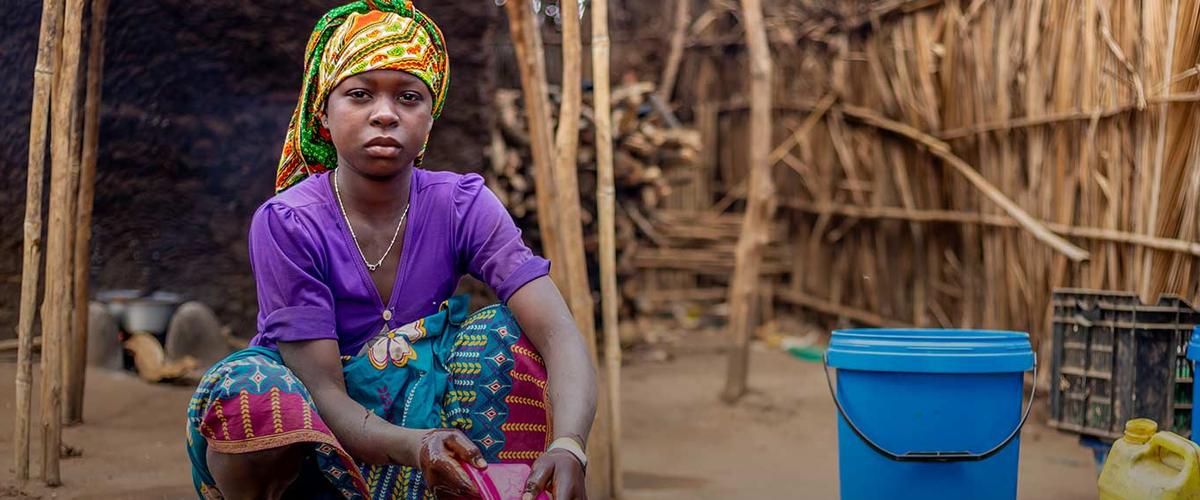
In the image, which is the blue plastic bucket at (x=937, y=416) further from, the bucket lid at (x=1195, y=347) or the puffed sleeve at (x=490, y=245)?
the puffed sleeve at (x=490, y=245)

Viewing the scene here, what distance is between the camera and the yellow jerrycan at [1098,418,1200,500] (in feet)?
8.46

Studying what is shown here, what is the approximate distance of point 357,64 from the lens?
2.12 meters

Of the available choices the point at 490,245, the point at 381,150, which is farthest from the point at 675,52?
the point at 381,150

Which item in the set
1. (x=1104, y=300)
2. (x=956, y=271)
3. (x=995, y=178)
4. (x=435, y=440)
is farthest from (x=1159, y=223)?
(x=435, y=440)

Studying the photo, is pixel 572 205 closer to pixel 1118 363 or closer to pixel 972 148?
pixel 1118 363

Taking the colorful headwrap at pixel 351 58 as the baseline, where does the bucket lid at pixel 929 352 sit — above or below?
below

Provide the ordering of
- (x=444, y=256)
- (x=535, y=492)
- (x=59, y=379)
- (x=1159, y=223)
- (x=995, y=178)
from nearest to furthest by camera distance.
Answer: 1. (x=535, y=492)
2. (x=444, y=256)
3. (x=59, y=379)
4. (x=1159, y=223)
5. (x=995, y=178)

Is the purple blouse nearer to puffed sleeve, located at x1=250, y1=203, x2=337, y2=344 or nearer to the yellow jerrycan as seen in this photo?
puffed sleeve, located at x1=250, y1=203, x2=337, y2=344

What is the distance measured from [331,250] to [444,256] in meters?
0.23

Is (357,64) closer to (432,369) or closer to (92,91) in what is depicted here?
(432,369)

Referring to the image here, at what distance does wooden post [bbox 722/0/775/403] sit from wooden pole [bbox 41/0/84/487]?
3199 millimetres

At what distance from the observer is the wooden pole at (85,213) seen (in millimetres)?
3729

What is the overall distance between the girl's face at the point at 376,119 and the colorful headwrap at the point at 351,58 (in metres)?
0.02

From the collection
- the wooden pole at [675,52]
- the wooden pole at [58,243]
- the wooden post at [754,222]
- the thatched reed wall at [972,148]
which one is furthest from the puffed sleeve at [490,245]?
the wooden pole at [675,52]
